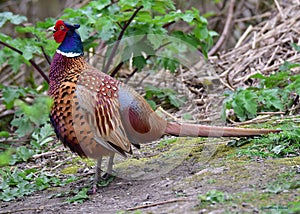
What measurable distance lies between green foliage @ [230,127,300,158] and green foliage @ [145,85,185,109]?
205 cm

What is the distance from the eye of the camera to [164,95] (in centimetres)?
588

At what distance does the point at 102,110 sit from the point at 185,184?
79 centimetres

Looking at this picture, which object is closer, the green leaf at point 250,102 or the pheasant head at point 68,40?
the pheasant head at point 68,40

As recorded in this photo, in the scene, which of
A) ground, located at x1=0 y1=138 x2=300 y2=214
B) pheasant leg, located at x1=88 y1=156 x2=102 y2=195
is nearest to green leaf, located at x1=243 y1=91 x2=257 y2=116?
ground, located at x1=0 y1=138 x2=300 y2=214

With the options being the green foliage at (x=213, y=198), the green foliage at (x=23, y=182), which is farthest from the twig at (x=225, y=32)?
the green foliage at (x=213, y=198)

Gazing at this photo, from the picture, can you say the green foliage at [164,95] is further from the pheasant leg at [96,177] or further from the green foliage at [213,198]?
the green foliage at [213,198]

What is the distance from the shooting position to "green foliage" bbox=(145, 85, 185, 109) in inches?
230

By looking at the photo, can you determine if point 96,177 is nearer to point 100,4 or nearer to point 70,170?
point 70,170

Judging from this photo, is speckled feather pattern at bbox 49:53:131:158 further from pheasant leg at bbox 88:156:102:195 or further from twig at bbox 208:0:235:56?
twig at bbox 208:0:235:56

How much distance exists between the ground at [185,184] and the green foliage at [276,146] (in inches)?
3.3

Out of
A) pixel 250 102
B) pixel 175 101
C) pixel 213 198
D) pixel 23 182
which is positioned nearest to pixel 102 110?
pixel 23 182

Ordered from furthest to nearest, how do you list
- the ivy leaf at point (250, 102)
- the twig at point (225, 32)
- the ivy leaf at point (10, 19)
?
1. the twig at point (225, 32)
2. the ivy leaf at point (10, 19)
3. the ivy leaf at point (250, 102)

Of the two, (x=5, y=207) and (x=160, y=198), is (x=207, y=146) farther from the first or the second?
(x=5, y=207)

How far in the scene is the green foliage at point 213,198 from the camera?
8.82 ft
